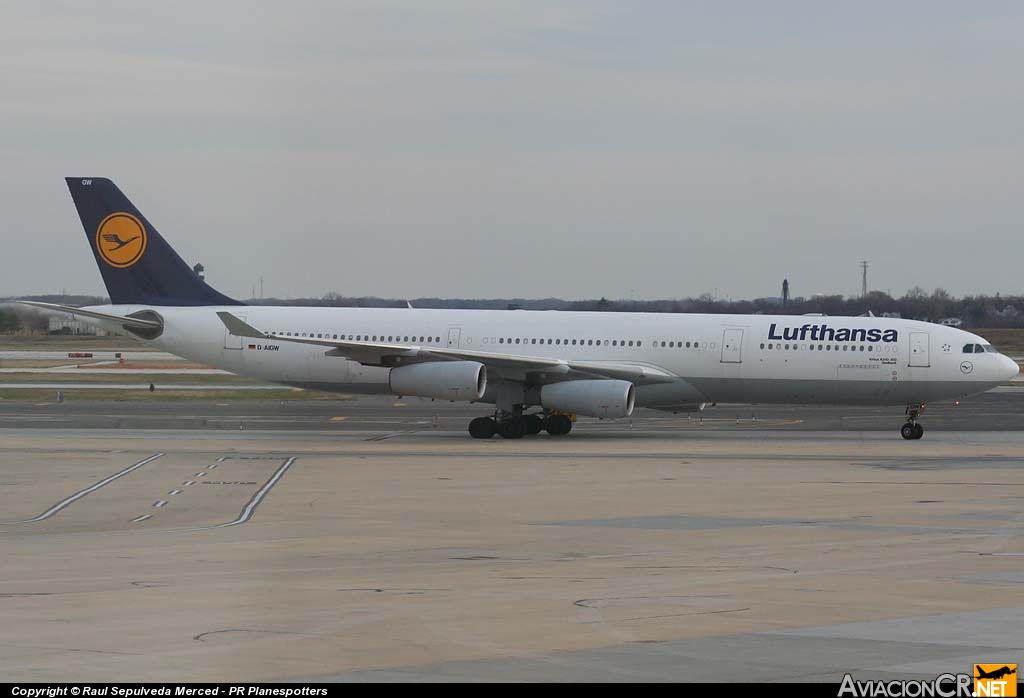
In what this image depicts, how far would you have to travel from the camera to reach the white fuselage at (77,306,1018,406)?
1640 inches

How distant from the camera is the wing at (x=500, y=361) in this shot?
1618 inches

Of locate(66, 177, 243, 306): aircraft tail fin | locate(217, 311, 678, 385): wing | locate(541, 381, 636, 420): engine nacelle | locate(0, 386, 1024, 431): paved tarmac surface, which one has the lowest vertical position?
locate(0, 386, 1024, 431): paved tarmac surface

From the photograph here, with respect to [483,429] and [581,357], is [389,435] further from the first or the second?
[581,357]

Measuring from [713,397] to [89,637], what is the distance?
3142cm

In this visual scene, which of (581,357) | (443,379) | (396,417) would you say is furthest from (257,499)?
(396,417)

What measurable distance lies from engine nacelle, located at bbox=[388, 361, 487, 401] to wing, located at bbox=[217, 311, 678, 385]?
27cm

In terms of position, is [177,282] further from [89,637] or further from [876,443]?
[89,637]

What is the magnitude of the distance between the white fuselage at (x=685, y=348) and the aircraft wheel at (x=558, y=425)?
1832 mm

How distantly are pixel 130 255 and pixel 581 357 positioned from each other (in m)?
14.8

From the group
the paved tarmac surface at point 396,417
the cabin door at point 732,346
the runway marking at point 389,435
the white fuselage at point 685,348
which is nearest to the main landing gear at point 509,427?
the paved tarmac surface at point 396,417

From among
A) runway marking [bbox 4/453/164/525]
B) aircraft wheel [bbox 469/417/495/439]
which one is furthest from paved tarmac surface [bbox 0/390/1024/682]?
aircraft wheel [bbox 469/417/495/439]

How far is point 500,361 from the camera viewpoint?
4119cm

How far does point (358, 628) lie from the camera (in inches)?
527

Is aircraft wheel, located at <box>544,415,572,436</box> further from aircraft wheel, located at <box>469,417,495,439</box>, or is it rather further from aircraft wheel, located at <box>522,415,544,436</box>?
aircraft wheel, located at <box>469,417,495,439</box>
